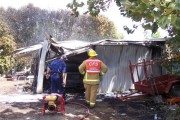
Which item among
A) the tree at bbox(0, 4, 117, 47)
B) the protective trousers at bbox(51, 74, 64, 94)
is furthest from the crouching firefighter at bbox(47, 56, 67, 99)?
the tree at bbox(0, 4, 117, 47)

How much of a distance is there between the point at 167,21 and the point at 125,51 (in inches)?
342

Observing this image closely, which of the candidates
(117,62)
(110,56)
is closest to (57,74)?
(110,56)

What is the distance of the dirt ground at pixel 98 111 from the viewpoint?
797cm

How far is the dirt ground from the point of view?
7973mm

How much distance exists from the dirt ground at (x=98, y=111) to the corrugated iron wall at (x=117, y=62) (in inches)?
75.4

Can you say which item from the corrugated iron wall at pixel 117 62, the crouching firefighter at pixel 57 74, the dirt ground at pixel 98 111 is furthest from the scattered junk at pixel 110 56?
the crouching firefighter at pixel 57 74

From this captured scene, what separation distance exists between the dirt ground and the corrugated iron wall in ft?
6.28

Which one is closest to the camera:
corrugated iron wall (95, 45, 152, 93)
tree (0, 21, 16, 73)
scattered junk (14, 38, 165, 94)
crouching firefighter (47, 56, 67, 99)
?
crouching firefighter (47, 56, 67, 99)

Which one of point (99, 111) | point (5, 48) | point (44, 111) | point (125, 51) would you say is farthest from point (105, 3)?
point (5, 48)

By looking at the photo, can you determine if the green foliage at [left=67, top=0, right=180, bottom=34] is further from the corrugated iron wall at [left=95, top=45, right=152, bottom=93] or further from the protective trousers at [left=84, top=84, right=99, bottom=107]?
the corrugated iron wall at [left=95, top=45, right=152, bottom=93]

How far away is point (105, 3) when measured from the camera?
12078mm

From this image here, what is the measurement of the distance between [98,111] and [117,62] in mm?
4346

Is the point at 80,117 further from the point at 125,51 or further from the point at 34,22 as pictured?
the point at 34,22

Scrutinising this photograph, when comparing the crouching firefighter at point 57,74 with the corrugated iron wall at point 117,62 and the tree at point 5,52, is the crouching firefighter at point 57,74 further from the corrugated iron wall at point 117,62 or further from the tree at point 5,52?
the tree at point 5,52
